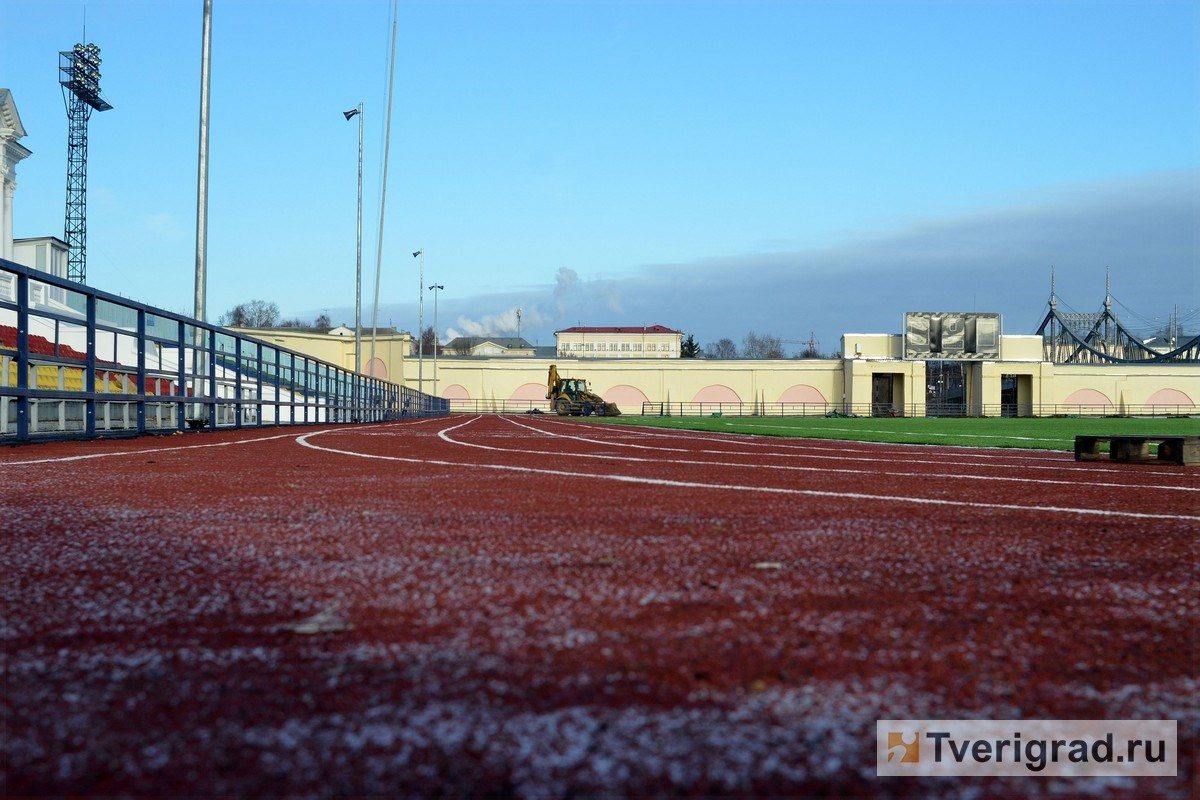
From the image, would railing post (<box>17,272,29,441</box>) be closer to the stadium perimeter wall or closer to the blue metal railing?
the blue metal railing

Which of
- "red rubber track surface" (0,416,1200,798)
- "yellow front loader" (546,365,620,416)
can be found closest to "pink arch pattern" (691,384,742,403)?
"yellow front loader" (546,365,620,416)

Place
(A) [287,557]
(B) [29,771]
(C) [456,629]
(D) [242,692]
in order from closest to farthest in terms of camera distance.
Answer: (B) [29,771] → (D) [242,692] → (C) [456,629] → (A) [287,557]

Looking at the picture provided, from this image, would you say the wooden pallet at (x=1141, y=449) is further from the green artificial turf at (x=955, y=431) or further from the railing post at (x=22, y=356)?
the railing post at (x=22, y=356)

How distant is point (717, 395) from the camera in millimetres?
66062

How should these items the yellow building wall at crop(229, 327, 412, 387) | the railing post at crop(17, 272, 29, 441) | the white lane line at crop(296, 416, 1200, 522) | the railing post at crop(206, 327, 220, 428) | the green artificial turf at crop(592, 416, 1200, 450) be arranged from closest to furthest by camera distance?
the white lane line at crop(296, 416, 1200, 522)
the railing post at crop(17, 272, 29, 441)
the railing post at crop(206, 327, 220, 428)
the green artificial turf at crop(592, 416, 1200, 450)
the yellow building wall at crop(229, 327, 412, 387)

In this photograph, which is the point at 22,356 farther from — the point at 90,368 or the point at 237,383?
the point at 237,383

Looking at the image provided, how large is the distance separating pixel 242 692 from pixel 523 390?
6466 cm

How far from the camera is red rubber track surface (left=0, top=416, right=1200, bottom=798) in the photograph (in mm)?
1208

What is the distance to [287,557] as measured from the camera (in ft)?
8.79

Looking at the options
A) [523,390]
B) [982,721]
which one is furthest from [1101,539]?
[523,390]

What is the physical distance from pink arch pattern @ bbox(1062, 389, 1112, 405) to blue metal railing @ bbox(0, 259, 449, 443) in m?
61.9

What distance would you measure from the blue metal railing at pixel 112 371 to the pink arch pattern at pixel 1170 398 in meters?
65.4

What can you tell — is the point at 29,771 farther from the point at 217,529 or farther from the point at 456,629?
the point at 217,529

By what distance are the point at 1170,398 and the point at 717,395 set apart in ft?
→ 107
